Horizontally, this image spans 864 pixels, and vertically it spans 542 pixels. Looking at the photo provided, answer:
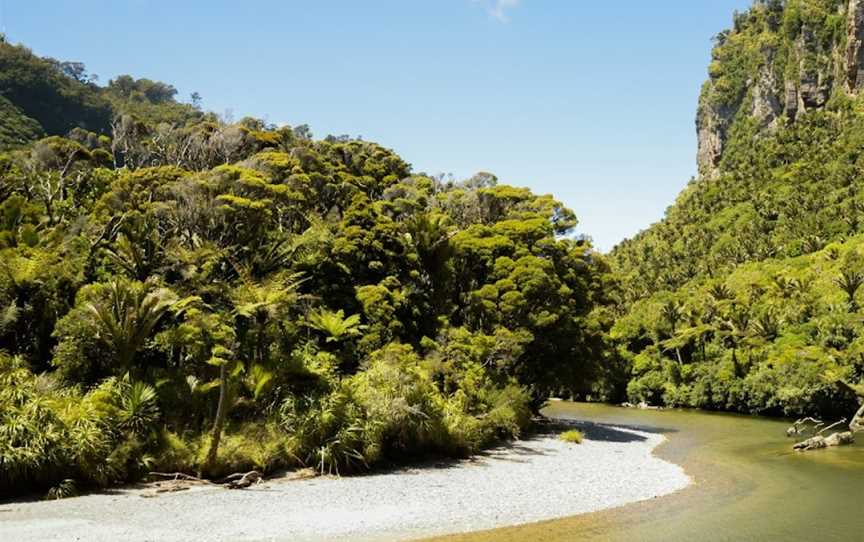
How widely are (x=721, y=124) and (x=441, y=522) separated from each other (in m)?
148

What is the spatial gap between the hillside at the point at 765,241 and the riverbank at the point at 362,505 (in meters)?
27.5

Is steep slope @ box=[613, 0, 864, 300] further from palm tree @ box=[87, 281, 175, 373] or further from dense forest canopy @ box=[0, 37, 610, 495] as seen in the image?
palm tree @ box=[87, 281, 175, 373]

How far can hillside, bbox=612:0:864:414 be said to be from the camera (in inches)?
1969

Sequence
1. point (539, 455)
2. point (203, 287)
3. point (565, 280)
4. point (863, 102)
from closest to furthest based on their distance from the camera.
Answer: point (203, 287), point (539, 455), point (565, 280), point (863, 102)

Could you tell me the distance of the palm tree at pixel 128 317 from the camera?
66.1 ft

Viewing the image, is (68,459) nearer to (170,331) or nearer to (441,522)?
(170,331)

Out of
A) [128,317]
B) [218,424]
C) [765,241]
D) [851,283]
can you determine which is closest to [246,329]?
[128,317]

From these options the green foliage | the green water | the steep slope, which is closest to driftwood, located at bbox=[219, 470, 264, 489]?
the green water

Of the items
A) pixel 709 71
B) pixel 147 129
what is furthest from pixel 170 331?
pixel 709 71

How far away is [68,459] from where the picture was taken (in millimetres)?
17078

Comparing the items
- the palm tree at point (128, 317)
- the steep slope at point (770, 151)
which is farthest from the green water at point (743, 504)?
the steep slope at point (770, 151)

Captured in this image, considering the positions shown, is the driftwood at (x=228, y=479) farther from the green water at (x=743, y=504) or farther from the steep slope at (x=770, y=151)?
the steep slope at (x=770, y=151)

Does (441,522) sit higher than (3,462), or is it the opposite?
(3,462)

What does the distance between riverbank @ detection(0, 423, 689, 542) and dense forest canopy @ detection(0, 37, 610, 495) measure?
4.82 ft
